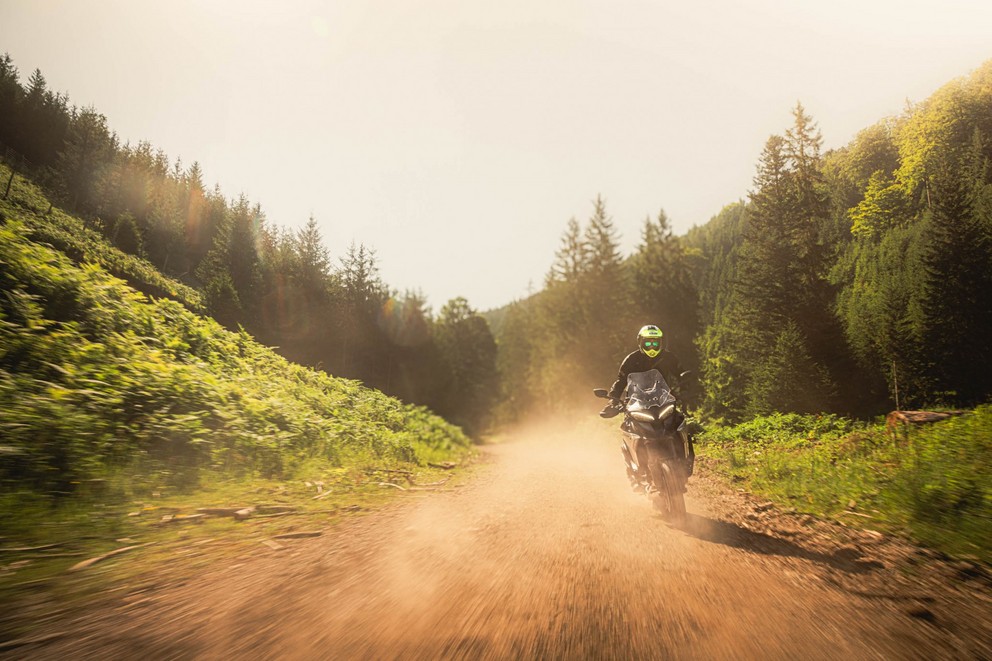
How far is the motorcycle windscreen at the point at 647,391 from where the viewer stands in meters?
Result: 6.09

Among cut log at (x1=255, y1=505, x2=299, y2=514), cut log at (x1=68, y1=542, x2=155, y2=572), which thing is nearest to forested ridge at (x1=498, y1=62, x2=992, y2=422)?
cut log at (x1=255, y1=505, x2=299, y2=514)

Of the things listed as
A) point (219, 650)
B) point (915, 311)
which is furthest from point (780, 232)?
point (219, 650)

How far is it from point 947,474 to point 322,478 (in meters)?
9.47

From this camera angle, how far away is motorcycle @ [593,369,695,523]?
5.34 meters

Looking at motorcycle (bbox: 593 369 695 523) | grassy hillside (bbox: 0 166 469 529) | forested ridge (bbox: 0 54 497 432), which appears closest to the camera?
grassy hillside (bbox: 0 166 469 529)

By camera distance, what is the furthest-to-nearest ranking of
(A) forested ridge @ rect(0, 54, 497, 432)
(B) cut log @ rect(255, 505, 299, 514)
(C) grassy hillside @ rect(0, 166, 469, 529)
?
(A) forested ridge @ rect(0, 54, 497, 432) → (B) cut log @ rect(255, 505, 299, 514) → (C) grassy hillside @ rect(0, 166, 469, 529)

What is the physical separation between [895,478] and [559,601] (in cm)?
611

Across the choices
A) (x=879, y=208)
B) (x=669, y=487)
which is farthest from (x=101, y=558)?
(x=879, y=208)

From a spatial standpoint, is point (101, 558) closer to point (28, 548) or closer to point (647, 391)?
point (28, 548)

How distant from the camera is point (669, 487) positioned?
209 inches

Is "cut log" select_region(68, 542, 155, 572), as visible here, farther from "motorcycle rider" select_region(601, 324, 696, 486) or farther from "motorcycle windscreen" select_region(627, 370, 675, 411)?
"motorcycle rider" select_region(601, 324, 696, 486)

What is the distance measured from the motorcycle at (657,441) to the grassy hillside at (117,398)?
591 centimetres

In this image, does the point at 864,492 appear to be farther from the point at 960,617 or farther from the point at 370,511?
the point at 370,511

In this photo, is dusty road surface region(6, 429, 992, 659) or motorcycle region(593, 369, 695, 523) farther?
motorcycle region(593, 369, 695, 523)
